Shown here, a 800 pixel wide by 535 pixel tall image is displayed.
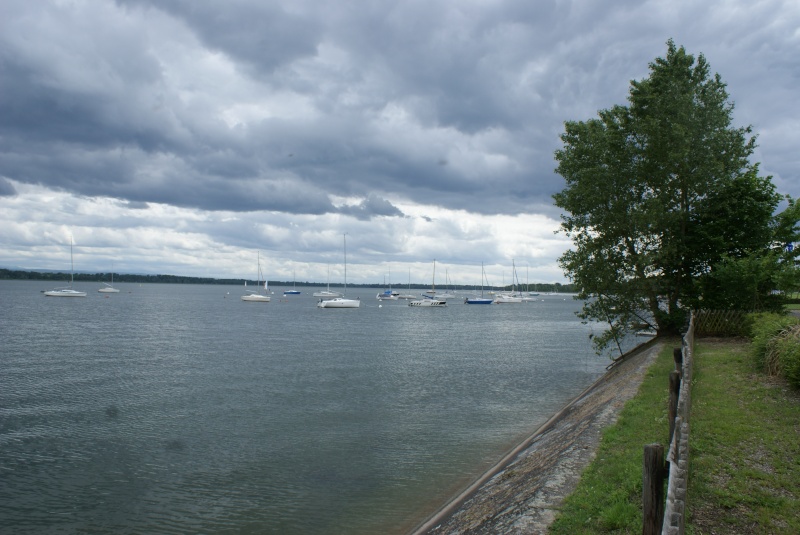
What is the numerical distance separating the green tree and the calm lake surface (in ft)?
21.1

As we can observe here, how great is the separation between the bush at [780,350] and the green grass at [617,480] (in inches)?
125

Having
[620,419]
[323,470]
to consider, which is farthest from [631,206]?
[323,470]

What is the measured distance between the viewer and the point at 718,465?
911 cm

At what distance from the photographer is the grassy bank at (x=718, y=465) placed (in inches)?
294

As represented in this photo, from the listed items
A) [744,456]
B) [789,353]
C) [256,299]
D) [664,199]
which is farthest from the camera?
[256,299]

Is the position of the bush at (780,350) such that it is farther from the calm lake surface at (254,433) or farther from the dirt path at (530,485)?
the calm lake surface at (254,433)

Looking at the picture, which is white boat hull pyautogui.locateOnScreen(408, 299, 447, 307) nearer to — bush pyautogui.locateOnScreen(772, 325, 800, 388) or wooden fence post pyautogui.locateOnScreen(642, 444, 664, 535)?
bush pyautogui.locateOnScreen(772, 325, 800, 388)

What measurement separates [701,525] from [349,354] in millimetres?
37189

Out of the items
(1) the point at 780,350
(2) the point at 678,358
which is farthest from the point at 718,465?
(1) the point at 780,350

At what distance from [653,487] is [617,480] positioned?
11.9ft

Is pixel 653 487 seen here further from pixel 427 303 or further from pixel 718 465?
pixel 427 303

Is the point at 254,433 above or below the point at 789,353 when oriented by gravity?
below

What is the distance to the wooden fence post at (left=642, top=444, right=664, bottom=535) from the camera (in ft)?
18.1

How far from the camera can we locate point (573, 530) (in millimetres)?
7672
